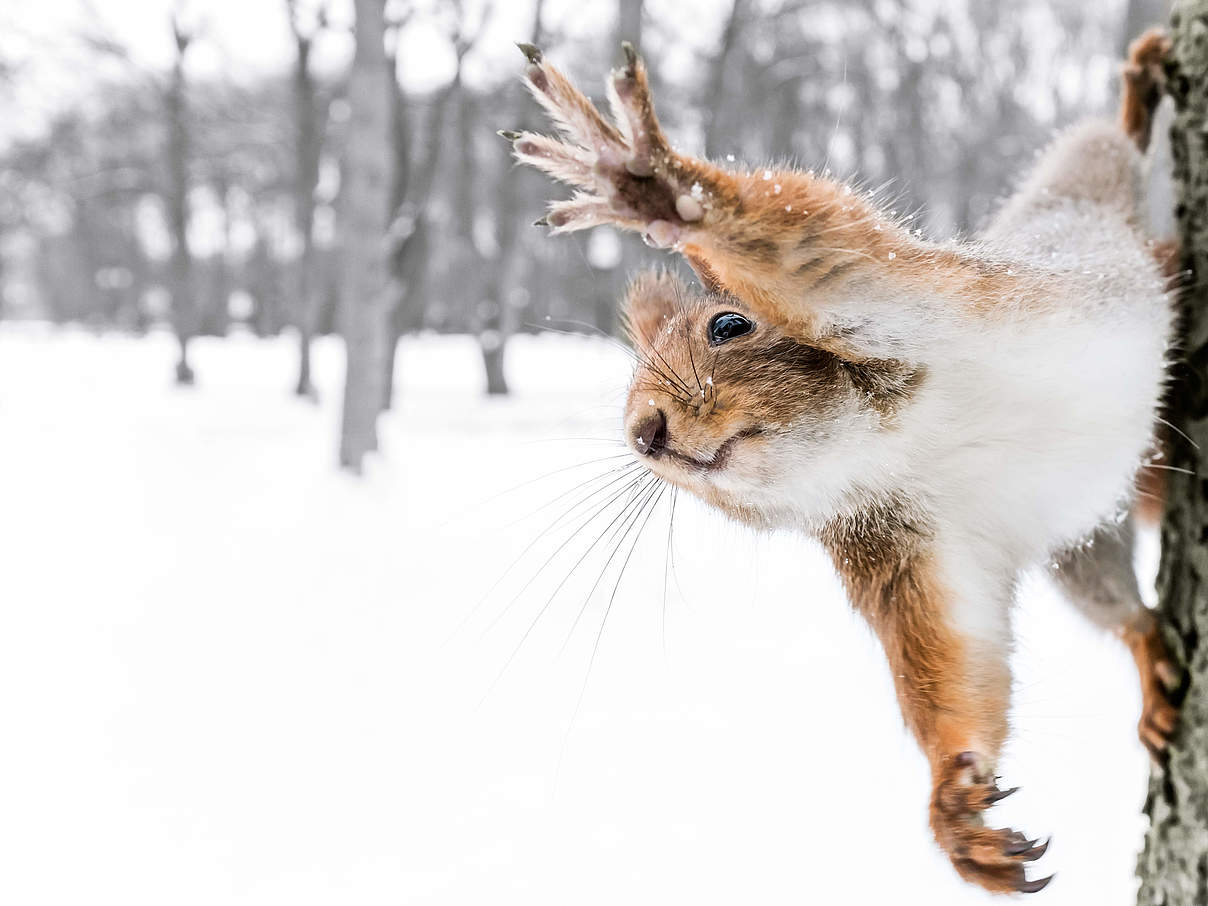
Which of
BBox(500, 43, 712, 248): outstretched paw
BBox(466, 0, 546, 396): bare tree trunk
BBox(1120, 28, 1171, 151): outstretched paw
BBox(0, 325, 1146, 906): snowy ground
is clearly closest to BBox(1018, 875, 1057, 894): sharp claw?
BBox(0, 325, 1146, 906): snowy ground

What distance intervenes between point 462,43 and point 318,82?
4.37 meters

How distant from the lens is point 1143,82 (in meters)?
1.56

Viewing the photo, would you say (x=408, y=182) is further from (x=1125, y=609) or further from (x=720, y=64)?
(x=1125, y=609)

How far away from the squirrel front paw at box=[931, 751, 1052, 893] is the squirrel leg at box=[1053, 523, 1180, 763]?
0.38m

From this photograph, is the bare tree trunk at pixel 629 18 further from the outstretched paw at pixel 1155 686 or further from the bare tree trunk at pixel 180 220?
the bare tree trunk at pixel 180 220

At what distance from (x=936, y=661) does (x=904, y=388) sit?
438mm

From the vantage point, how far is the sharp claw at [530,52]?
0.91 metres

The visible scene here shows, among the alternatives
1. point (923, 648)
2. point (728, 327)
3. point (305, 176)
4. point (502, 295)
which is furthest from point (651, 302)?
point (305, 176)

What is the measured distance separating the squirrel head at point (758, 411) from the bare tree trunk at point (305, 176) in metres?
11.5

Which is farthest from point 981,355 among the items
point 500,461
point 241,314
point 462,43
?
point 241,314

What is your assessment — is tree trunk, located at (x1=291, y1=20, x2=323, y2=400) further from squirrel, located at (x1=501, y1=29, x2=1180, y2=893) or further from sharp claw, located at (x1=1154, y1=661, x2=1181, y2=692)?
sharp claw, located at (x1=1154, y1=661, x2=1181, y2=692)

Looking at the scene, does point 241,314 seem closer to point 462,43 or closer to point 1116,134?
point 462,43

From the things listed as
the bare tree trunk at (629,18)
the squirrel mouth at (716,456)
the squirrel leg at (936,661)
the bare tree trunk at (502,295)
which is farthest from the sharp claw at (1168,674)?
the bare tree trunk at (502,295)

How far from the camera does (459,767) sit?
2.84m
